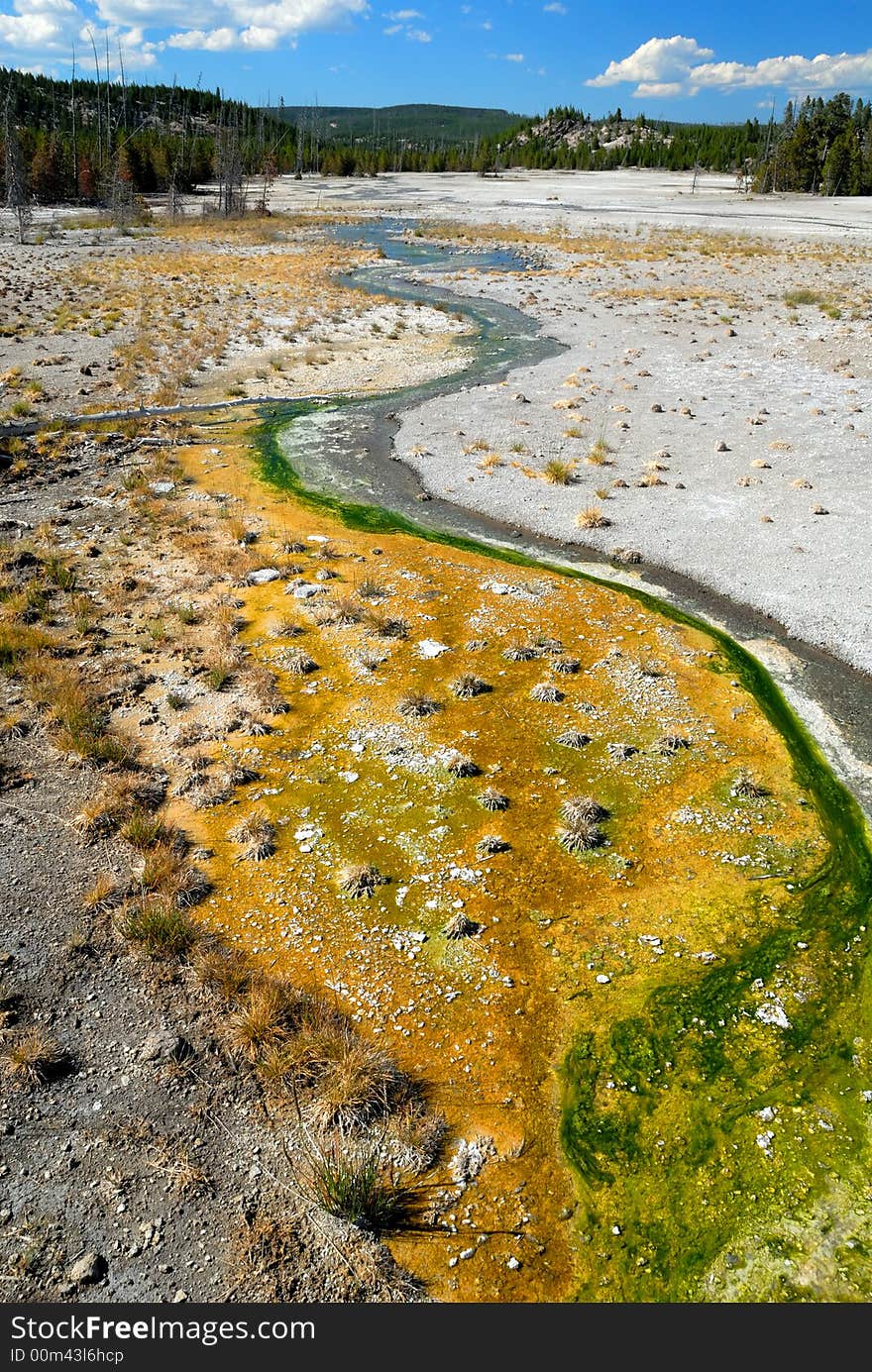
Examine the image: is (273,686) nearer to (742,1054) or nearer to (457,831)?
(457,831)

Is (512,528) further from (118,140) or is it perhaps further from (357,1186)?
(118,140)

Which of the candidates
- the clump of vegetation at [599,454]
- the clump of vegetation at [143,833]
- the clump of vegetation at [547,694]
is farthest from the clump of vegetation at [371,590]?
the clump of vegetation at [599,454]

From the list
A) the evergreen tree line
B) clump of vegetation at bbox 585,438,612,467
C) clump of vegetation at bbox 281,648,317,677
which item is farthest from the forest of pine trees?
clump of vegetation at bbox 281,648,317,677

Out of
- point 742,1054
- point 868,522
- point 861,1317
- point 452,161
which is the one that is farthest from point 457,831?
point 452,161

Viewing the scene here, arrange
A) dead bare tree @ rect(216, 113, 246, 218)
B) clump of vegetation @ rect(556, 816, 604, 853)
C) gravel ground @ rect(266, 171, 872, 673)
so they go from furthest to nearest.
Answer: dead bare tree @ rect(216, 113, 246, 218), gravel ground @ rect(266, 171, 872, 673), clump of vegetation @ rect(556, 816, 604, 853)

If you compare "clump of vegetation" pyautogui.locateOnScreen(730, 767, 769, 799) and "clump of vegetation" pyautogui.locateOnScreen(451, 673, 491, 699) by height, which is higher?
"clump of vegetation" pyautogui.locateOnScreen(451, 673, 491, 699)

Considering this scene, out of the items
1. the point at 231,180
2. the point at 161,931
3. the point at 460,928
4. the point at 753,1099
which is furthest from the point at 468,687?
the point at 231,180

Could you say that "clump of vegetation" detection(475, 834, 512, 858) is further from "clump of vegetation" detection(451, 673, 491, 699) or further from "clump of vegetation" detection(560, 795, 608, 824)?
"clump of vegetation" detection(451, 673, 491, 699)
